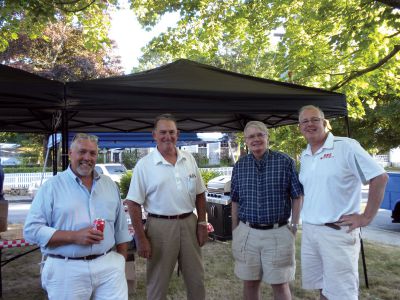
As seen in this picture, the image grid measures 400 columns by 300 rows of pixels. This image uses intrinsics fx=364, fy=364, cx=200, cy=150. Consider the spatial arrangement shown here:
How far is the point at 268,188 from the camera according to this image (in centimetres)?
282

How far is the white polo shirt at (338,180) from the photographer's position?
99.7 inches

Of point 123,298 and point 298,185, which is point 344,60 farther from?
point 123,298

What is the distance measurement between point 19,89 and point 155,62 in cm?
3938

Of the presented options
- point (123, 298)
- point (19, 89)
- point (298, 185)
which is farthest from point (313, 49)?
point (123, 298)

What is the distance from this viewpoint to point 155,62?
4094 centimetres

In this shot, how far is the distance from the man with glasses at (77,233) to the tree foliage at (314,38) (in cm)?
405

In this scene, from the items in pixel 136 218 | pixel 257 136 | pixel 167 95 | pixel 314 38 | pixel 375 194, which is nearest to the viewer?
pixel 375 194

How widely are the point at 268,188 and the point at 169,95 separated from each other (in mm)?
1240

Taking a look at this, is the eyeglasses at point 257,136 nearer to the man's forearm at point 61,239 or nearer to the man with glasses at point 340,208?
the man with glasses at point 340,208

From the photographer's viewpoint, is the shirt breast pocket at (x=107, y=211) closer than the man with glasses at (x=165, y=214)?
Yes

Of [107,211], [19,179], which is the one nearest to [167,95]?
[107,211]

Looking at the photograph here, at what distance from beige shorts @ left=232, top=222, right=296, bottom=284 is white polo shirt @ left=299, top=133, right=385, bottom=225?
33 centimetres

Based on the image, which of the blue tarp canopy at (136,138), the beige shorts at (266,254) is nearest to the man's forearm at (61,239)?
the beige shorts at (266,254)

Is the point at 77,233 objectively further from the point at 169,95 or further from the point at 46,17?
the point at 46,17
